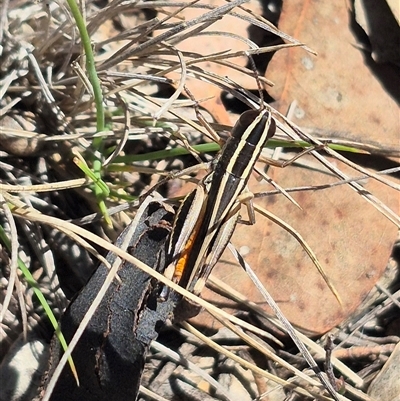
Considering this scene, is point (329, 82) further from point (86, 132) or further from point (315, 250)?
point (86, 132)

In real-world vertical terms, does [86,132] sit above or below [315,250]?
above

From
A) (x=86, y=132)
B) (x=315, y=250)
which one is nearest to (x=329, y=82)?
(x=315, y=250)

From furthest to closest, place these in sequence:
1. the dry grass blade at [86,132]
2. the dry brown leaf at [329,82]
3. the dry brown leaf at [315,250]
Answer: the dry brown leaf at [329,82] → the dry brown leaf at [315,250] → the dry grass blade at [86,132]

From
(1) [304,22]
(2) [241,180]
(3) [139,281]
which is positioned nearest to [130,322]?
(3) [139,281]

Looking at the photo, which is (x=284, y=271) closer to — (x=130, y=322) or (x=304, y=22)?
(x=130, y=322)

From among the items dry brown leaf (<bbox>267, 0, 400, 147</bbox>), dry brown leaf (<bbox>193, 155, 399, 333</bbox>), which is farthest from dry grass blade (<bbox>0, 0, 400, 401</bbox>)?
dry brown leaf (<bbox>267, 0, 400, 147</bbox>)

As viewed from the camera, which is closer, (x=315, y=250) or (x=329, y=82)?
(x=315, y=250)

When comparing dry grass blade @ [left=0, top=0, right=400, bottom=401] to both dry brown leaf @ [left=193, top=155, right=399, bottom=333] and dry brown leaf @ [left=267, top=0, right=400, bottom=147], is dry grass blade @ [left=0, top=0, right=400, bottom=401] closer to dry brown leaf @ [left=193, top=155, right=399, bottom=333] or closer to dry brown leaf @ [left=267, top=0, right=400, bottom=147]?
dry brown leaf @ [left=193, top=155, right=399, bottom=333]

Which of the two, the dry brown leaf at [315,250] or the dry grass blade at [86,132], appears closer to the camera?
the dry grass blade at [86,132]

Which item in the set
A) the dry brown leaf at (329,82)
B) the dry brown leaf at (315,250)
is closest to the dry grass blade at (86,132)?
the dry brown leaf at (315,250)

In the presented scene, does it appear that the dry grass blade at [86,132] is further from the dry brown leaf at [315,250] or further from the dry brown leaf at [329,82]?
the dry brown leaf at [329,82]

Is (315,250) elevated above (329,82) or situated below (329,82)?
below
